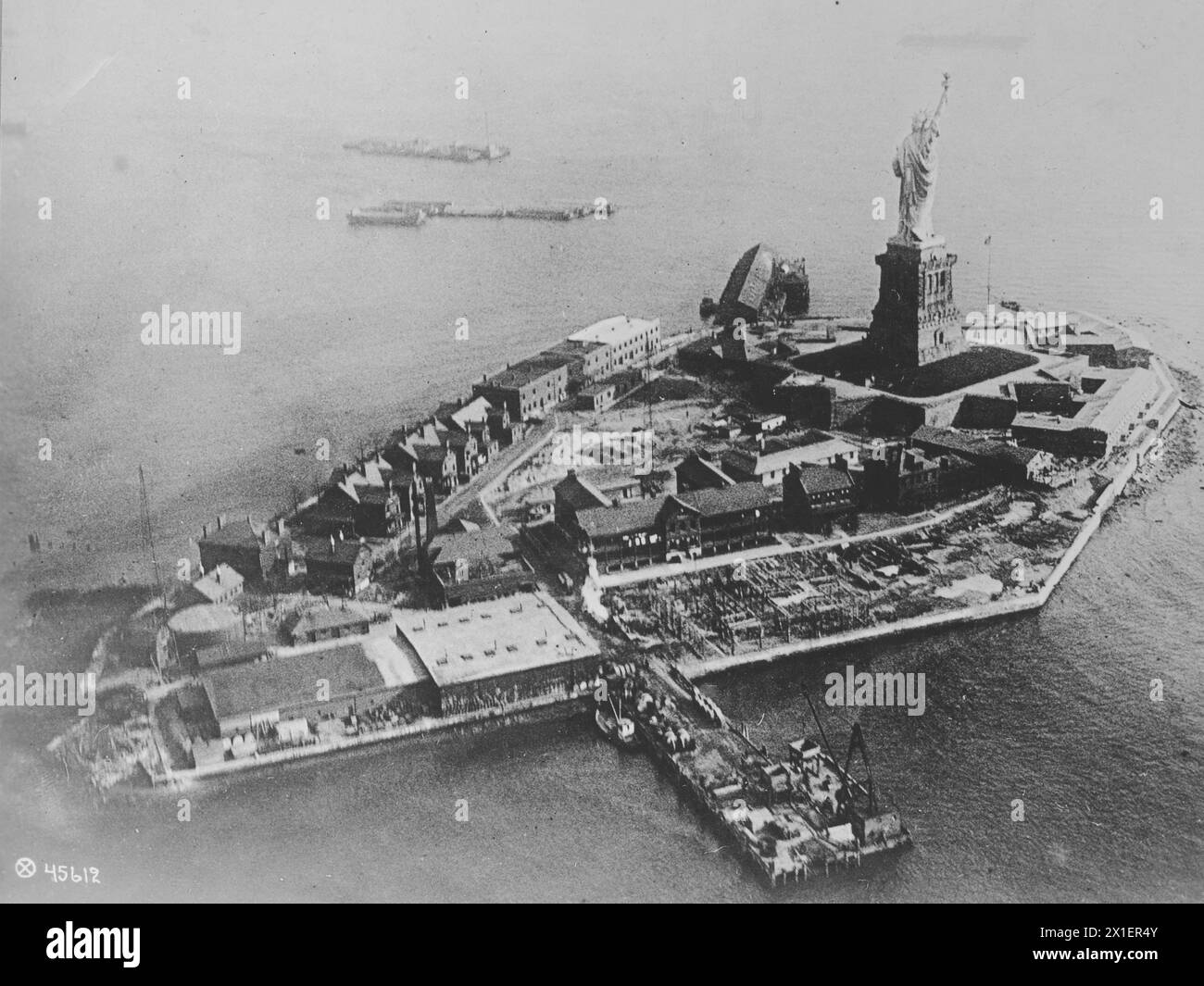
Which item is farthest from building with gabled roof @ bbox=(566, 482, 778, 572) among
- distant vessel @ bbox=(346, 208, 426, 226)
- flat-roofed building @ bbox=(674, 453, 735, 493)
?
distant vessel @ bbox=(346, 208, 426, 226)

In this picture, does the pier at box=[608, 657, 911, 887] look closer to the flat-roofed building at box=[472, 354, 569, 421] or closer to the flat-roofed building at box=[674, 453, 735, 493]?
the flat-roofed building at box=[674, 453, 735, 493]

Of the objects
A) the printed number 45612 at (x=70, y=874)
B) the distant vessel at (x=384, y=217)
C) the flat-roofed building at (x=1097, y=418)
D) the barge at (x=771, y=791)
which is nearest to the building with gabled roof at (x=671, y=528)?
the barge at (x=771, y=791)

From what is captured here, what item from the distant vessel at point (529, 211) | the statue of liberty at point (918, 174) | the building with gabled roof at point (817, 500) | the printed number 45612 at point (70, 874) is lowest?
the printed number 45612 at point (70, 874)

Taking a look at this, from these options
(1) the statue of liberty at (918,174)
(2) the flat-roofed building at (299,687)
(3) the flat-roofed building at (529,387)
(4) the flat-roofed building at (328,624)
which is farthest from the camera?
(1) the statue of liberty at (918,174)

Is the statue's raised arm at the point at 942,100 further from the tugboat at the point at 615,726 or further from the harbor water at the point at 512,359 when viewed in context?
the tugboat at the point at 615,726

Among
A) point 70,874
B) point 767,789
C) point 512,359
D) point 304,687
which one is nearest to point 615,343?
point 512,359

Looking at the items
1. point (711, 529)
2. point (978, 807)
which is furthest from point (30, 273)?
point (978, 807)

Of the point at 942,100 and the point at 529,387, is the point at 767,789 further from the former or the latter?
the point at 942,100
